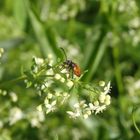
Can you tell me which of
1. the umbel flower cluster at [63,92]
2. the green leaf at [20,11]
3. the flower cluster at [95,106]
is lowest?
the flower cluster at [95,106]

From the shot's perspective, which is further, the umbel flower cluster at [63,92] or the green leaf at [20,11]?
the green leaf at [20,11]

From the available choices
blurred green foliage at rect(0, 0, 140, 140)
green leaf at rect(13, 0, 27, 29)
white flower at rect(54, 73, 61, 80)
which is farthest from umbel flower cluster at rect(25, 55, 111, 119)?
green leaf at rect(13, 0, 27, 29)

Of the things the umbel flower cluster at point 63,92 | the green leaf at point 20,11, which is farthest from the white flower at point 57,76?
the green leaf at point 20,11

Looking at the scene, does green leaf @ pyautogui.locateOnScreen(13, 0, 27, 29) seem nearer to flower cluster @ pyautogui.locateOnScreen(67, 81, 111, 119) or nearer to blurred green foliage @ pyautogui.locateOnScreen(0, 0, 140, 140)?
blurred green foliage @ pyautogui.locateOnScreen(0, 0, 140, 140)

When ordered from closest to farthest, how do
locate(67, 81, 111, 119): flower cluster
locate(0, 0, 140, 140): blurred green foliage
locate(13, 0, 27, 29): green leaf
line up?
locate(67, 81, 111, 119): flower cluster → locate(0, 0, 140, 140): blurred green foliage → locate(13, 0, 27, 29): green leaf

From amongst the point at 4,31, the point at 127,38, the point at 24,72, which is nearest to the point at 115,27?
the point at 127,38

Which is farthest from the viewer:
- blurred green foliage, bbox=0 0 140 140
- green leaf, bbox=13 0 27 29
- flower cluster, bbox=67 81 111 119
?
green leaf, bbox=13 0 27 29

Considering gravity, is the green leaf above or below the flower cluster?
above

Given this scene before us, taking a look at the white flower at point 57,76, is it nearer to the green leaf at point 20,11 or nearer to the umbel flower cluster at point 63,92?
the umbel flower cluster at point 63,92
